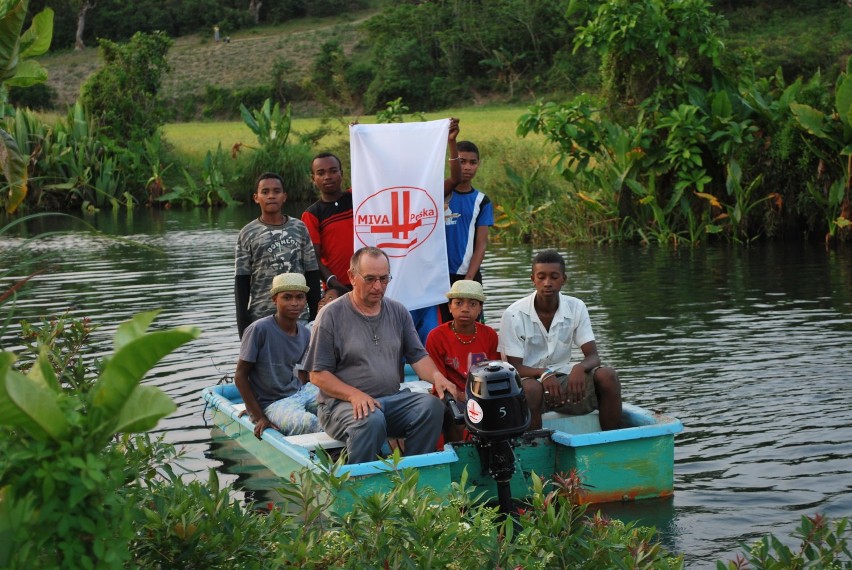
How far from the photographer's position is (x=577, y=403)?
281 inches

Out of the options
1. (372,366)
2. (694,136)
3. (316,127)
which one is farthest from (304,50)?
(372,366)

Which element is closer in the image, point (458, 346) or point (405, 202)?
point (458, 346)

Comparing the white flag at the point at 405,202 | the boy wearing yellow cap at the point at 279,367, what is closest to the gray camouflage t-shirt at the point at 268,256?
the white flag at the point at 405,202

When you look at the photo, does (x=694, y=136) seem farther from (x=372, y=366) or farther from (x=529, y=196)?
(x=372, y=366)

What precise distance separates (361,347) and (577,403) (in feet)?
4.59

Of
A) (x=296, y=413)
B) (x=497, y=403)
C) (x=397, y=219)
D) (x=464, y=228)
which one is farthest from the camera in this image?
(x=464, y=228)

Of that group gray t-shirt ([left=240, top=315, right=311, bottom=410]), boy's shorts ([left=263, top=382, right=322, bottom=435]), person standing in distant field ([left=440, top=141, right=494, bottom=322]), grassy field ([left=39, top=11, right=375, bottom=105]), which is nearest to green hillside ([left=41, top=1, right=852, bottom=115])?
grassy field ([left=39, top=11, right=375, bottom=105])

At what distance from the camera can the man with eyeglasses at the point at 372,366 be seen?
646 cm

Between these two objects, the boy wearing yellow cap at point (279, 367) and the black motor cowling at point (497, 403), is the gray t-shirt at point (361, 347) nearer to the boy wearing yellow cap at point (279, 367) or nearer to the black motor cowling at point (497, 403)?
the boy wearing yellow cap at point (279, 367)

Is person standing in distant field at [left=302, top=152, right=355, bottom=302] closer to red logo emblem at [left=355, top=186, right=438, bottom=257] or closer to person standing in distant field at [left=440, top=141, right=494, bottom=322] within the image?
red logo emblem at [left=355, top=186, right=438, bottom=257]

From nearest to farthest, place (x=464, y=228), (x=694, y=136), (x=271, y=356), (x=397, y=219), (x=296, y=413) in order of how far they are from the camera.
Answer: (x=296, y=413)
(x=271, y=356)
(x=397, y=219)
(x=464, y=228)
(x=694, y=136)

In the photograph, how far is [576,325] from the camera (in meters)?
7.23

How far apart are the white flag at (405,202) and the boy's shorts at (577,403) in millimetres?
1490

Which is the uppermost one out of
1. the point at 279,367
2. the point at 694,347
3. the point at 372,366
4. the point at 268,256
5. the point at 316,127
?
the point at 316,127
